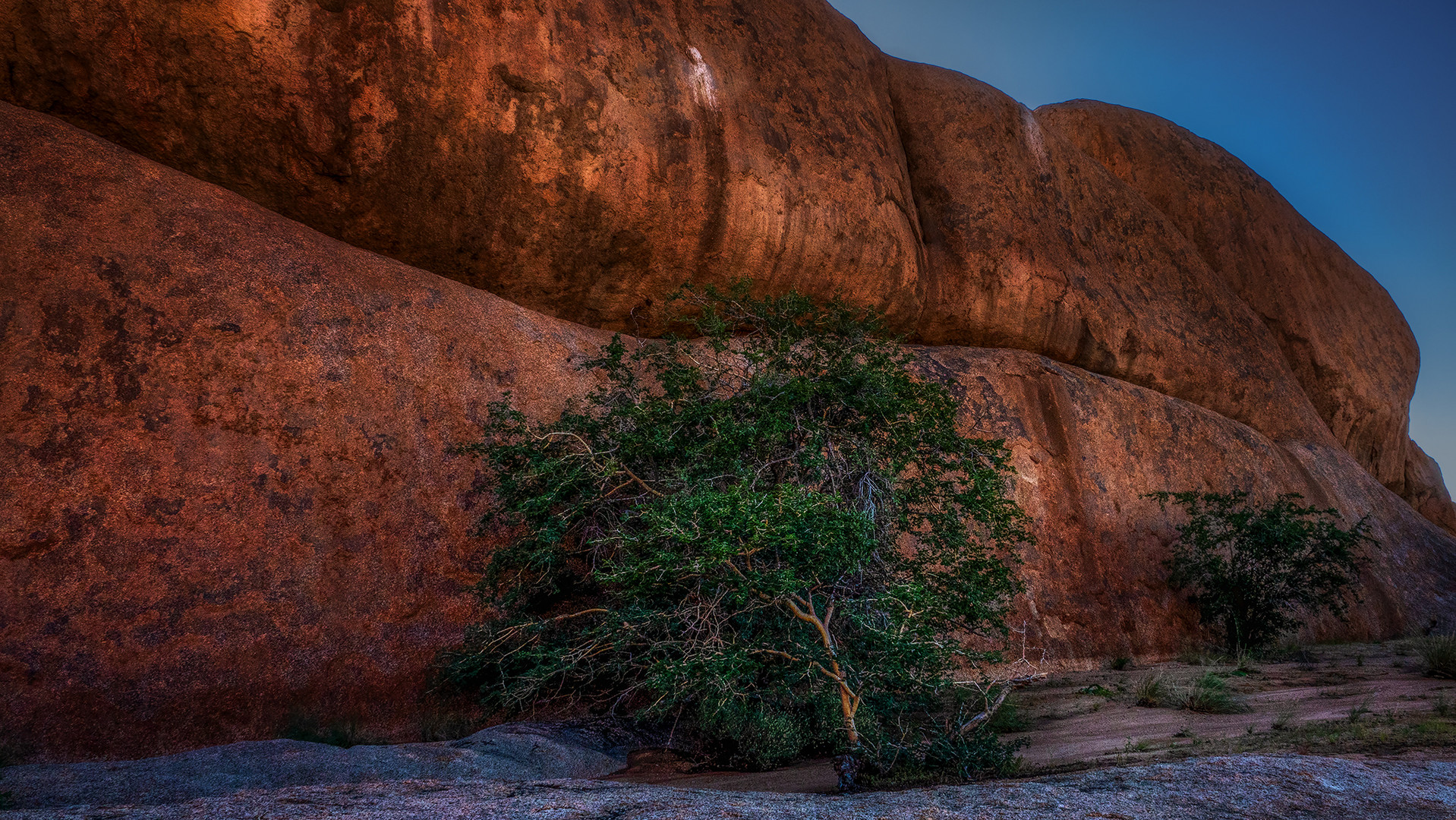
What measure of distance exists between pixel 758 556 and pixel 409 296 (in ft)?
18.0

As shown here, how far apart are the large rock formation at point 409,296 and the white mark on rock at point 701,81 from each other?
A: 0.19ft

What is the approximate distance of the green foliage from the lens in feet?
37.2

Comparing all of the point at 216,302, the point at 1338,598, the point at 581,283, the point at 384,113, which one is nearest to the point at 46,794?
the point at 216,302

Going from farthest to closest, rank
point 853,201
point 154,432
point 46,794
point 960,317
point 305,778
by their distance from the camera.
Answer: point 960,317 < point 853,201 < point 154,432 < point 305,778 < point 46,794

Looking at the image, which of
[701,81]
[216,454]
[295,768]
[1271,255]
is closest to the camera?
[295,768]

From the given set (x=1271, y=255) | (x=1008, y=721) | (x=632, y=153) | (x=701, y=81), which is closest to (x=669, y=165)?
(x=632, y=153)

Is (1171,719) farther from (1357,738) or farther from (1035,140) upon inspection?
(1035,140)

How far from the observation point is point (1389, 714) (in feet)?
16.9

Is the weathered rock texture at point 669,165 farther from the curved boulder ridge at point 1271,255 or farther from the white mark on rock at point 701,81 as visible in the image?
the curved boulder ridge at point 1271,255

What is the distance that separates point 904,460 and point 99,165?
7927 mm

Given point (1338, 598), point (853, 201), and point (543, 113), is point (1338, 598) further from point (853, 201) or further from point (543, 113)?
point (543, 113)

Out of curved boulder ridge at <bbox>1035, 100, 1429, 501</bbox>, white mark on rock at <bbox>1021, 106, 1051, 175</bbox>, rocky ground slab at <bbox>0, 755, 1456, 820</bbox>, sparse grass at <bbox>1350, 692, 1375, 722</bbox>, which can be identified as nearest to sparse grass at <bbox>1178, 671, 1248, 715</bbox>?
sparse grass at <bbox>1350, 692, 1375, 722</bbox>

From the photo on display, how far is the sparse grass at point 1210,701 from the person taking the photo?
635 centimetres

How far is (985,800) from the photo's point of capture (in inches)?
130
